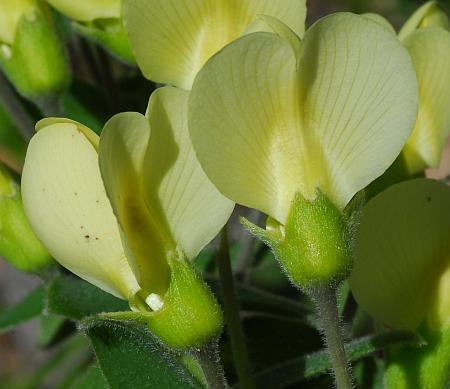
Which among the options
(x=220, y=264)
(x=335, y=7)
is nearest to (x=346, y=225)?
(x=220, y=264)

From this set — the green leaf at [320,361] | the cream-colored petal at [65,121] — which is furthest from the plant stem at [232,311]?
the cream-colored petal at [65,121]

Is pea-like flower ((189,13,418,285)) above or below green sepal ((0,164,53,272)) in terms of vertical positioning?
above

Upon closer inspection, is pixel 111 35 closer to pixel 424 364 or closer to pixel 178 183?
pixel 178 183

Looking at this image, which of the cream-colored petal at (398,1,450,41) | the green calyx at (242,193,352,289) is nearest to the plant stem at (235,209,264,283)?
the cream-colored petal at (398,1,450,41)

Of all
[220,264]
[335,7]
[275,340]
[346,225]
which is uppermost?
[346,225]

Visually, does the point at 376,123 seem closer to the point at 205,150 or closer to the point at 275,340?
the point at 205,150

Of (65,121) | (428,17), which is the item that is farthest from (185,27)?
(428,17)

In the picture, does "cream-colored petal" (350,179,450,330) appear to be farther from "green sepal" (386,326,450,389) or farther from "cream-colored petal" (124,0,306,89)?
"cream-colored petal" (124,0,306,89)
